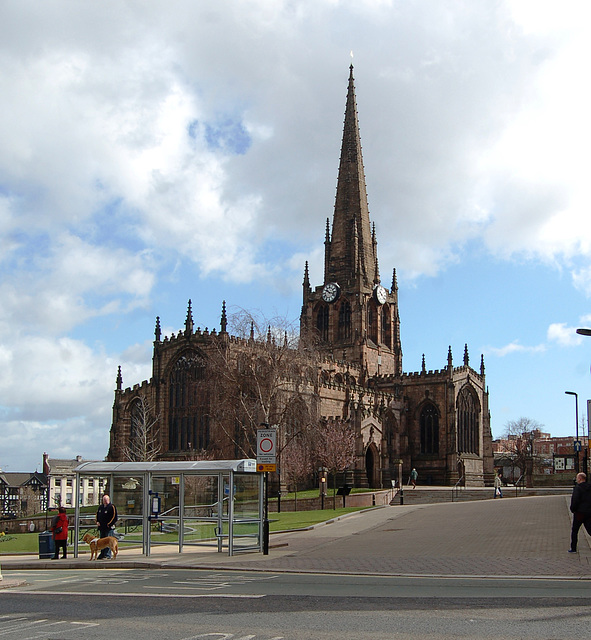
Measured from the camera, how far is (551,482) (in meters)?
58.5

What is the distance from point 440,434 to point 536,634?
227 feet

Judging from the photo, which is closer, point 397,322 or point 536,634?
point 536,634

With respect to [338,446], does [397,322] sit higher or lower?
higher

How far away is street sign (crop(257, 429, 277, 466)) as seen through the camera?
2038 centimetres

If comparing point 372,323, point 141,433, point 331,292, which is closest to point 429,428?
point 372,323

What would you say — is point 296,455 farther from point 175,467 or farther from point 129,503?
point 175,467

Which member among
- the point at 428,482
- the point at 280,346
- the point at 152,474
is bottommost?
the point at 428,482

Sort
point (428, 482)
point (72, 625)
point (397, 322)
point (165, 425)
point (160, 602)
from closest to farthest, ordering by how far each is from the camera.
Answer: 1. point (72, 625)
2. point (160, 602)
3. point (165, 425)
4. point (428, 482)
5. point (397, 322)

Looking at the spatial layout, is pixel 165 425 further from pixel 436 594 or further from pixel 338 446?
pixel 436 594

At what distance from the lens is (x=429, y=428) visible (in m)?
78.6

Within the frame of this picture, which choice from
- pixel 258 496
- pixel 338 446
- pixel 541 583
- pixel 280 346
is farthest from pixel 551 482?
pixel 541 583

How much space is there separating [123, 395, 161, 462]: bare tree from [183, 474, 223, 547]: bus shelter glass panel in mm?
39080

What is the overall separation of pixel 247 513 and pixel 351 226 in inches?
2666

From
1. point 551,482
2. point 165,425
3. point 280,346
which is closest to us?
point 280,346
